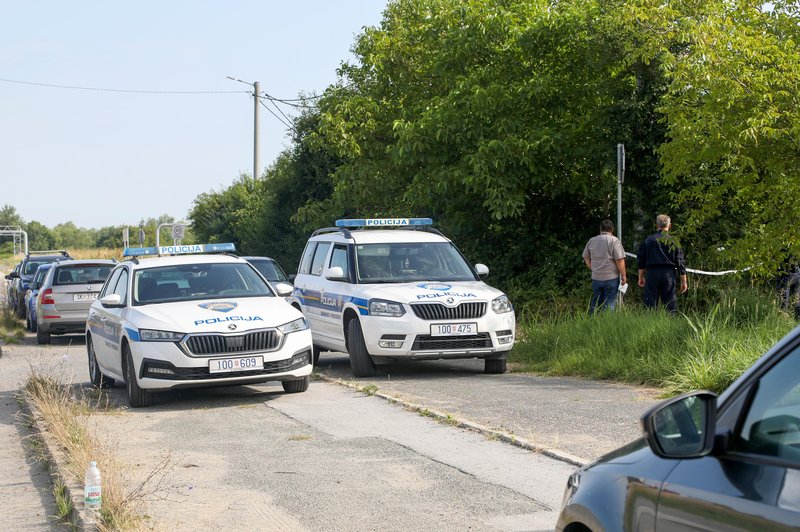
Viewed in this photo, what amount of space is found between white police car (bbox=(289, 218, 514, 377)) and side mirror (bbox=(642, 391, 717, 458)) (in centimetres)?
1064

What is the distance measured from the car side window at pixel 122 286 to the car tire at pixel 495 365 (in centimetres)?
442

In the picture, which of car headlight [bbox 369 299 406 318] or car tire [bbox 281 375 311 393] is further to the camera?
car headlight [bbox 369 299 406 318]

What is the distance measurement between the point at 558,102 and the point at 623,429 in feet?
42.8

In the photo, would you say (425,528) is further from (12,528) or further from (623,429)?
(623,429)

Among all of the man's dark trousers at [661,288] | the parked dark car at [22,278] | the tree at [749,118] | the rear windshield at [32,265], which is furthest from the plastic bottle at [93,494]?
the rear windshield at [32,265]

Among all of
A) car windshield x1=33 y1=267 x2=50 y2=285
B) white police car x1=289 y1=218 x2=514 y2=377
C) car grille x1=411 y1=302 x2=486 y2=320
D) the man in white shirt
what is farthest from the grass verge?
car windshield x1=33 y1=267 x2=50 y2=285

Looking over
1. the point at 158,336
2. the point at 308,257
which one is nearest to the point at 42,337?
the point at 308,257

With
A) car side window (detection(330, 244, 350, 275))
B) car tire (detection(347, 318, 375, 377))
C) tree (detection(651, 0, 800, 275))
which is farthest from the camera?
car side window (detection(330, 244, 350, 275))

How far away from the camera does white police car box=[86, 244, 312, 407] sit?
1168 centimetres

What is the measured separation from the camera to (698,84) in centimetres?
1449

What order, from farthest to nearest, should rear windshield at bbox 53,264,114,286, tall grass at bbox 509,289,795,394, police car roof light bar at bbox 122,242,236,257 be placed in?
rear windshield at bbox 53,264,114,286, police car roof light bar at bbox 122,242,236,257, tall grass at bbox 509,289,795,394

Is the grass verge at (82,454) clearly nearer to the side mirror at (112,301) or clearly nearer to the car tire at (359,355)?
the side mirror at (112,301)

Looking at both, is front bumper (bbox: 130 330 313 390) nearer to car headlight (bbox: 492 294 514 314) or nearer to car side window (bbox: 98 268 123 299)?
car side window (bbox: 98 268 123 299)

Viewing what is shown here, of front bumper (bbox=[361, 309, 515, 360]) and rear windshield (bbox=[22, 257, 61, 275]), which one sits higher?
rear windshield (bbox=[22, 257, 61, 275])
